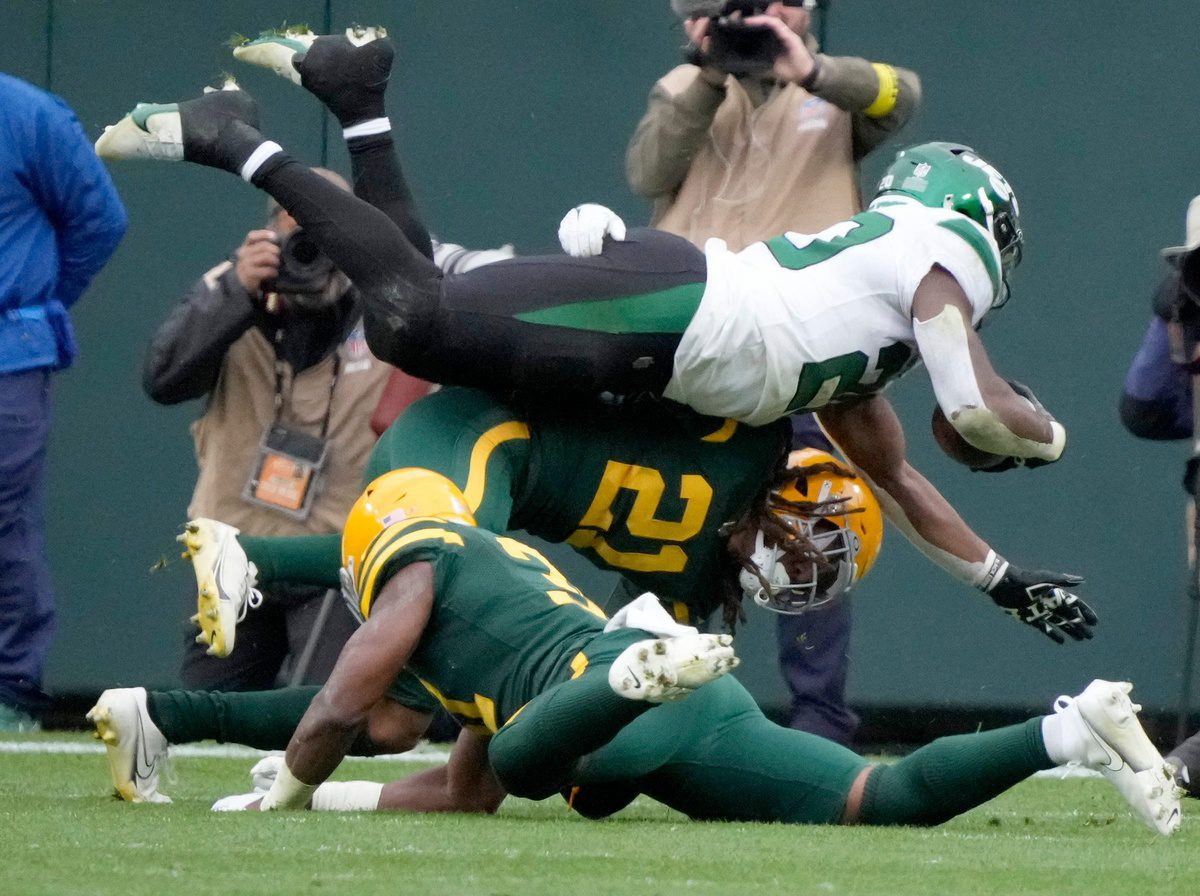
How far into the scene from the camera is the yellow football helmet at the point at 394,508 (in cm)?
404

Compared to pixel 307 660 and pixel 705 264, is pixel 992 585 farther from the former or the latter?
pixel 307 660

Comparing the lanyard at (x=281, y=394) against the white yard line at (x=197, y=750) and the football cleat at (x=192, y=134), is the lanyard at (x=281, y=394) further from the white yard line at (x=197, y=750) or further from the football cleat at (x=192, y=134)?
the football cleat at (x=192, y=134)

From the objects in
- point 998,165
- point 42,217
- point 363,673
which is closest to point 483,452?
point 363,673

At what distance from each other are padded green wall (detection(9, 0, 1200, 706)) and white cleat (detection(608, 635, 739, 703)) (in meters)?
3.25

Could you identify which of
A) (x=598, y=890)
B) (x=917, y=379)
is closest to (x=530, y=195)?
(x=917, y=379)

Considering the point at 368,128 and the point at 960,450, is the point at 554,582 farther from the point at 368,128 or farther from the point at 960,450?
the point at 960,450

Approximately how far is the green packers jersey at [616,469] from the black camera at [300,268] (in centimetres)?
133

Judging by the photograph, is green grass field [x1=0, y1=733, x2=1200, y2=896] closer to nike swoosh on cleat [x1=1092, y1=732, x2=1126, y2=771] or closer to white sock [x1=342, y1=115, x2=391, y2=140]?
nike swoosh on cleat [x1=1092, y1=732, x2=1126, y2=771]

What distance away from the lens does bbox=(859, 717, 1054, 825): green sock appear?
3697mm

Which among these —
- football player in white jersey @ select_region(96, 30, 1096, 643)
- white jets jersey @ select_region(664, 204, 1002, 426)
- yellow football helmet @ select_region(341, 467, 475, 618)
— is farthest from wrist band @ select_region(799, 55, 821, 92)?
yellow football helmet @ select_region(341, 467, 475, 618)

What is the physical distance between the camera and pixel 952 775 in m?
3.76

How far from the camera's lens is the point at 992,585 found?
4.80 metres

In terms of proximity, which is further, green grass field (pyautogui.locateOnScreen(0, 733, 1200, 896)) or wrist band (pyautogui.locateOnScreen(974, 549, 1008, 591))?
wrist band (pyautogui.locateOnScreen(974, 549, 1008, 591))

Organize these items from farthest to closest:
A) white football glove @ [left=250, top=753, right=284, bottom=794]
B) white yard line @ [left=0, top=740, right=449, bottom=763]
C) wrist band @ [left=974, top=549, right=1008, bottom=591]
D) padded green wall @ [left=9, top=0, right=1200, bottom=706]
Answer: padded green wall @ [left=9, top=0, right=1200, bottom=706]
white yard line @ [left=0, top=740, right=449, bottom=763]
wrist band @ [left=974, top=549, right=1008, bottom=591]
white football glove @ [left=250, top=753, right=284, bottom=794]
